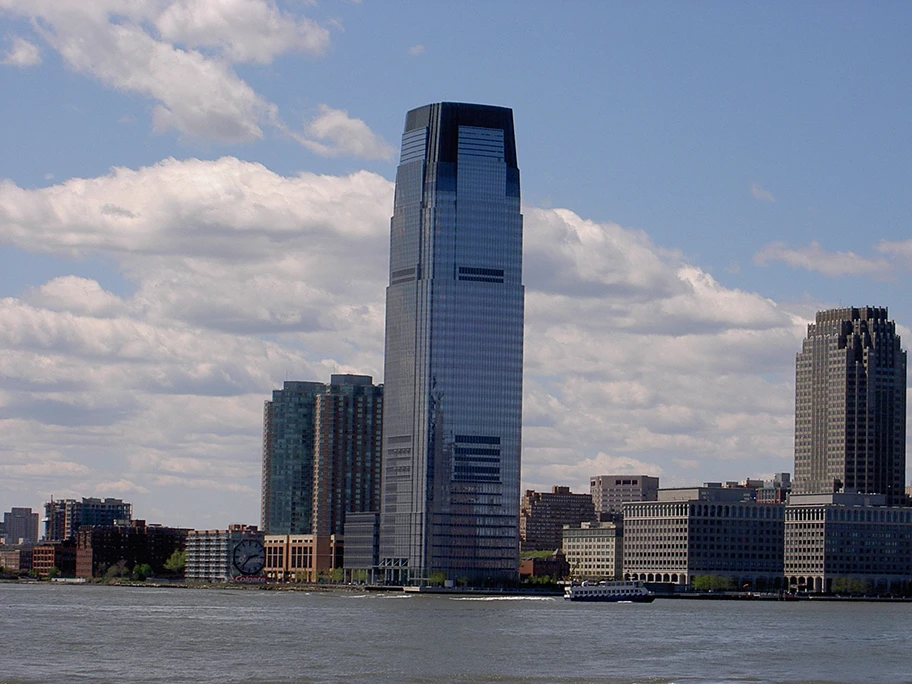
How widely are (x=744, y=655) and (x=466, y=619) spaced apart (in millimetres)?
56764

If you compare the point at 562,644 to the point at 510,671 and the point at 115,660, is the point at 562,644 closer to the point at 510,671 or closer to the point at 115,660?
the point at 510,671

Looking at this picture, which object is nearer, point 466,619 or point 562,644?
point 562,644

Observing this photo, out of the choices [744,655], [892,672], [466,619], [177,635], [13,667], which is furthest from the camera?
[466,619]

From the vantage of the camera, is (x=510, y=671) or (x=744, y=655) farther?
(x=744, y=655)

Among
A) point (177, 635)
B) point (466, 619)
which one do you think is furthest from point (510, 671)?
point (466, 619)

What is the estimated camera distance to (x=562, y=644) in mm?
147375

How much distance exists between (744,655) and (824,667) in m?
11.0

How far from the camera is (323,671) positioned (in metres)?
115

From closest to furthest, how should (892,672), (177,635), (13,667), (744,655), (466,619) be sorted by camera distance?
(13,667) → (892,672) → (744,655) → (177,635) → (466,619)

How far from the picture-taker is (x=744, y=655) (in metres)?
139

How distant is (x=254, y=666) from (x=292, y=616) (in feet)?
250

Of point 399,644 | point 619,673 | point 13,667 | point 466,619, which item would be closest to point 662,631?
point 466,619

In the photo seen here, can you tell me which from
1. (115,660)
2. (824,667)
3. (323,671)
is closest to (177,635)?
(115,660)

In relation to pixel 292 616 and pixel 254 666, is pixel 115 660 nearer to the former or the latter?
pixel 254 666
